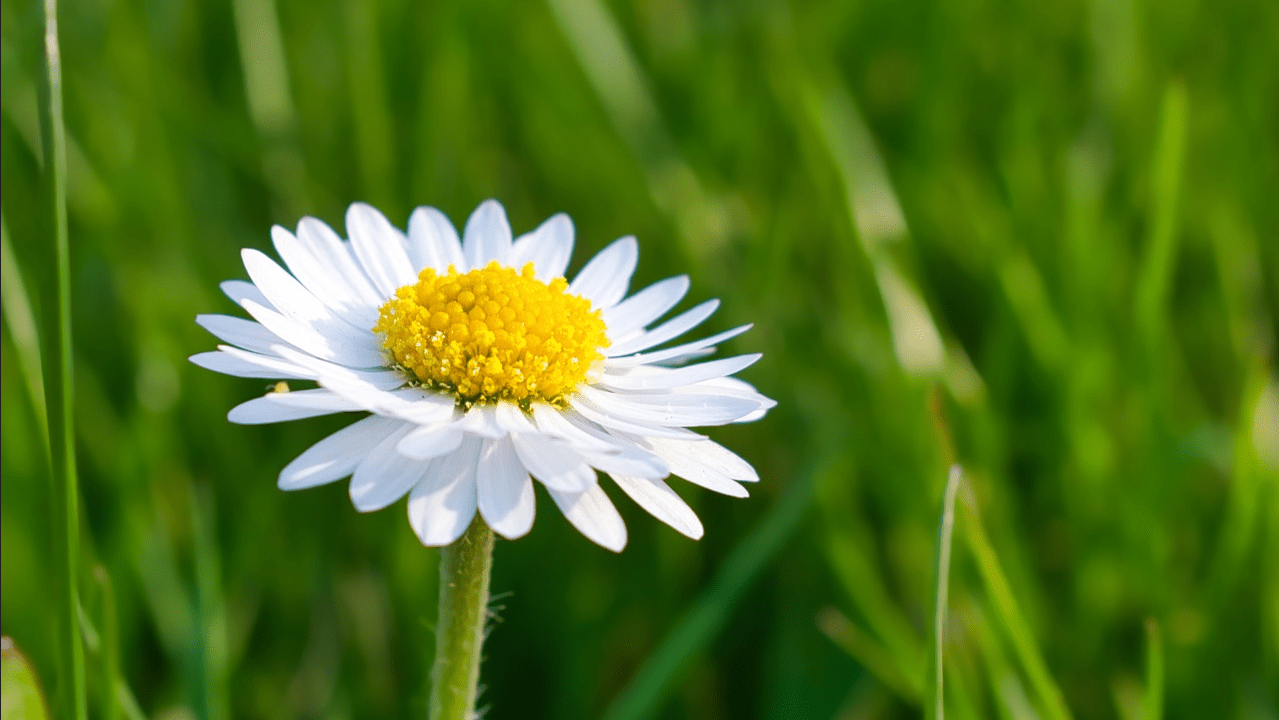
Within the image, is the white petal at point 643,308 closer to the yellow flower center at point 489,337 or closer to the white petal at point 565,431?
the yellow flower center at point 489,337

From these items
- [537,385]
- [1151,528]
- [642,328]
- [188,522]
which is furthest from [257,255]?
[1151,528]

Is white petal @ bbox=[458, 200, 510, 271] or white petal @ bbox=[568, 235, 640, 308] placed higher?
white petal @ bbox=[458, 200, 510, 271]

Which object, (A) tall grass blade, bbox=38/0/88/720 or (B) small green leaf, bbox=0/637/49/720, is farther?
(B) small green leaf, bbox=0/637/49/720

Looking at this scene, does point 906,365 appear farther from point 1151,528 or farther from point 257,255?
point 257,255

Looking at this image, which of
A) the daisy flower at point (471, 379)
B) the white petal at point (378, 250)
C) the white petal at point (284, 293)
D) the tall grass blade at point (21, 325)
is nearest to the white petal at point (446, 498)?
the daisy flower at point (471, 379)

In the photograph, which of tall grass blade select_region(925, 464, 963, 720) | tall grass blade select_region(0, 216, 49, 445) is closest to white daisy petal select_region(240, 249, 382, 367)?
tall grass blade select_region(0, 216, 49, 445)

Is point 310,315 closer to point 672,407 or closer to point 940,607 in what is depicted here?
point 672,407

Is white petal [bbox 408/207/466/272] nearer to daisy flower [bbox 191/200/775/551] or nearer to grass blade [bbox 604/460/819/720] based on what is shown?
daisy flower [bbox 191/200/775/551]
